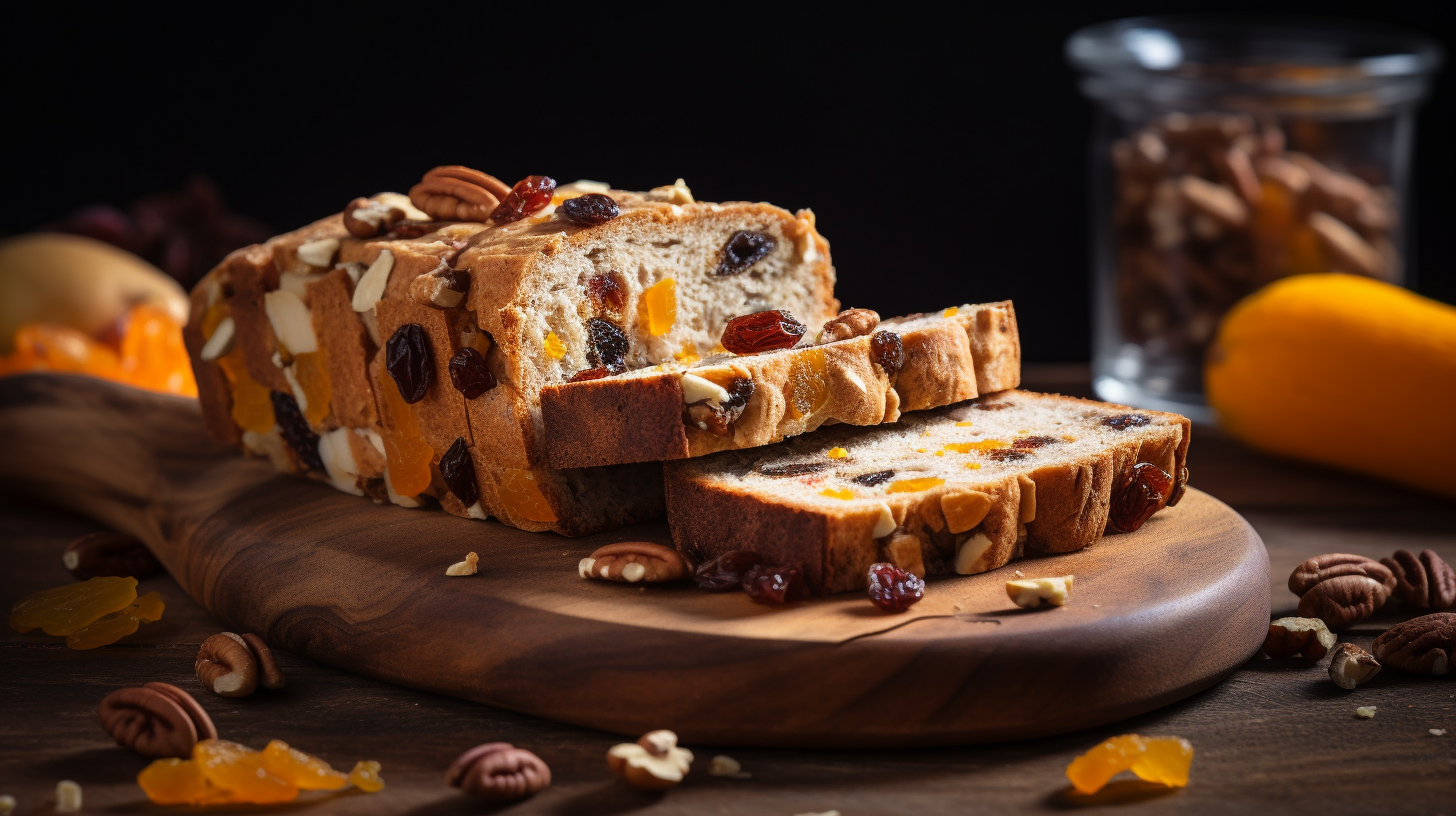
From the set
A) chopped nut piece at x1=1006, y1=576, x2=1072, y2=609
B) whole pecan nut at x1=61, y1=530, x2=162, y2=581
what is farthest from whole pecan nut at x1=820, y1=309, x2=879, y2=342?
whole pecan nut at x1=61, y1=530, x2=162, y2=581

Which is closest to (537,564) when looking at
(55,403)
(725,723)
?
(725,723)

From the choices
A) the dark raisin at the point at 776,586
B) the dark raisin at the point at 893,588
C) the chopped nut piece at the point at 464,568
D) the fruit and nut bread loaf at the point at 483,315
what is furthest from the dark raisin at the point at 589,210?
the dark raisin at the point at 893,588

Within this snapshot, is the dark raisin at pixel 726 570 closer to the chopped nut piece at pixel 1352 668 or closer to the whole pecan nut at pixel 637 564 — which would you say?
the whole pecan nut at pixel 637 564

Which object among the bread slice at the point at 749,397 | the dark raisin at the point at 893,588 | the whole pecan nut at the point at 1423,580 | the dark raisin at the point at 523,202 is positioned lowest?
Answer: the whole pecan nut at the point at 1423,580

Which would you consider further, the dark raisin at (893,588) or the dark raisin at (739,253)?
the dark raisin at (739,253)

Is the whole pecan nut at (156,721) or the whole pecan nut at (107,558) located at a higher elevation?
the whole pecan nut at (156,721)

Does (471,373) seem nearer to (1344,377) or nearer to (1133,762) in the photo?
(1133,762)

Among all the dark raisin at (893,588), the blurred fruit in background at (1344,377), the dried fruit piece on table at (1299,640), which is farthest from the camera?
the blurred fruit in background at (1344,377)

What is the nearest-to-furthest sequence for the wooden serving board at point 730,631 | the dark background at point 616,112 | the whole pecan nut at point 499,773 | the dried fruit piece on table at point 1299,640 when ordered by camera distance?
the whole pecan nut at point 499,773 → the wooden serving board at point 730,631 → the dried fruit piece on table at point 1299,640 → the dark background at point 616,112

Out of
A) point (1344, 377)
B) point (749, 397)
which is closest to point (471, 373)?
point (749, 397)
